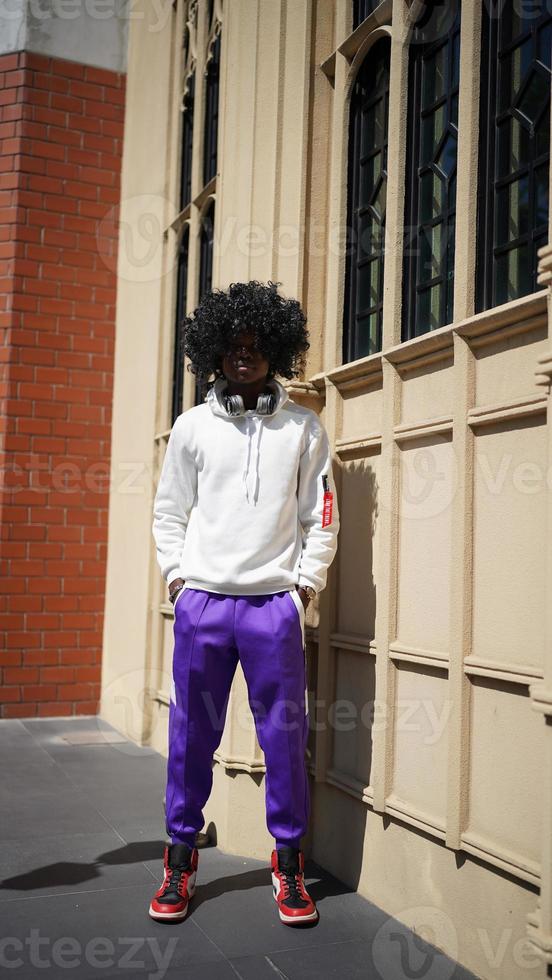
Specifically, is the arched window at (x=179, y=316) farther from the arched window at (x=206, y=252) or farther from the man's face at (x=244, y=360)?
the man's face at (x=244, y=360)

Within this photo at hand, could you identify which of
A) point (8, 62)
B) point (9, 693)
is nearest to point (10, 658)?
point (9, 693)

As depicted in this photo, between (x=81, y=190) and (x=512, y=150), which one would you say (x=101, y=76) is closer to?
(x=81, y=190)

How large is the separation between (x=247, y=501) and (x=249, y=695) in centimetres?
73

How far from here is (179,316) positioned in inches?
242

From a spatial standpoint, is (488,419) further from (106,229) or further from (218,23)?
(106,229)

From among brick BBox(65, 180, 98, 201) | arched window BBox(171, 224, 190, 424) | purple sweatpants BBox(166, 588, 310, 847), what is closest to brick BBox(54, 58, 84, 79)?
brick BBox(65, 180, 98, 201)

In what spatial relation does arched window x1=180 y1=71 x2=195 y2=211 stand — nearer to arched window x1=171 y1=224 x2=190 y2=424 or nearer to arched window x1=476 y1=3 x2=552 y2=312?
arched window x1=171 y1=224 x2=190 y2=424

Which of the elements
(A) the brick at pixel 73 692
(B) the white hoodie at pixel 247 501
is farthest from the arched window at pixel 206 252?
(A) the brick at pixel 73 692

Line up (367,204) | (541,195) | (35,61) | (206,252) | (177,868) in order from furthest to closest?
1. (35,61)
2. (206,252)
3. (367,204)
4. (177,868)
5. (541,195)

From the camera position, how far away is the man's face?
3633 mm

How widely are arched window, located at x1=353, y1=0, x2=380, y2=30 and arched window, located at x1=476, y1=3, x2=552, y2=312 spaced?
40.4 inches

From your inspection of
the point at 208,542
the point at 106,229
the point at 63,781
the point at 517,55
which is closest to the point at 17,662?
the point at 63,781

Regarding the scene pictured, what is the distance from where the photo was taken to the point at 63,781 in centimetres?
520

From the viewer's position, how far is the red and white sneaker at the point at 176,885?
3277 millimetres
